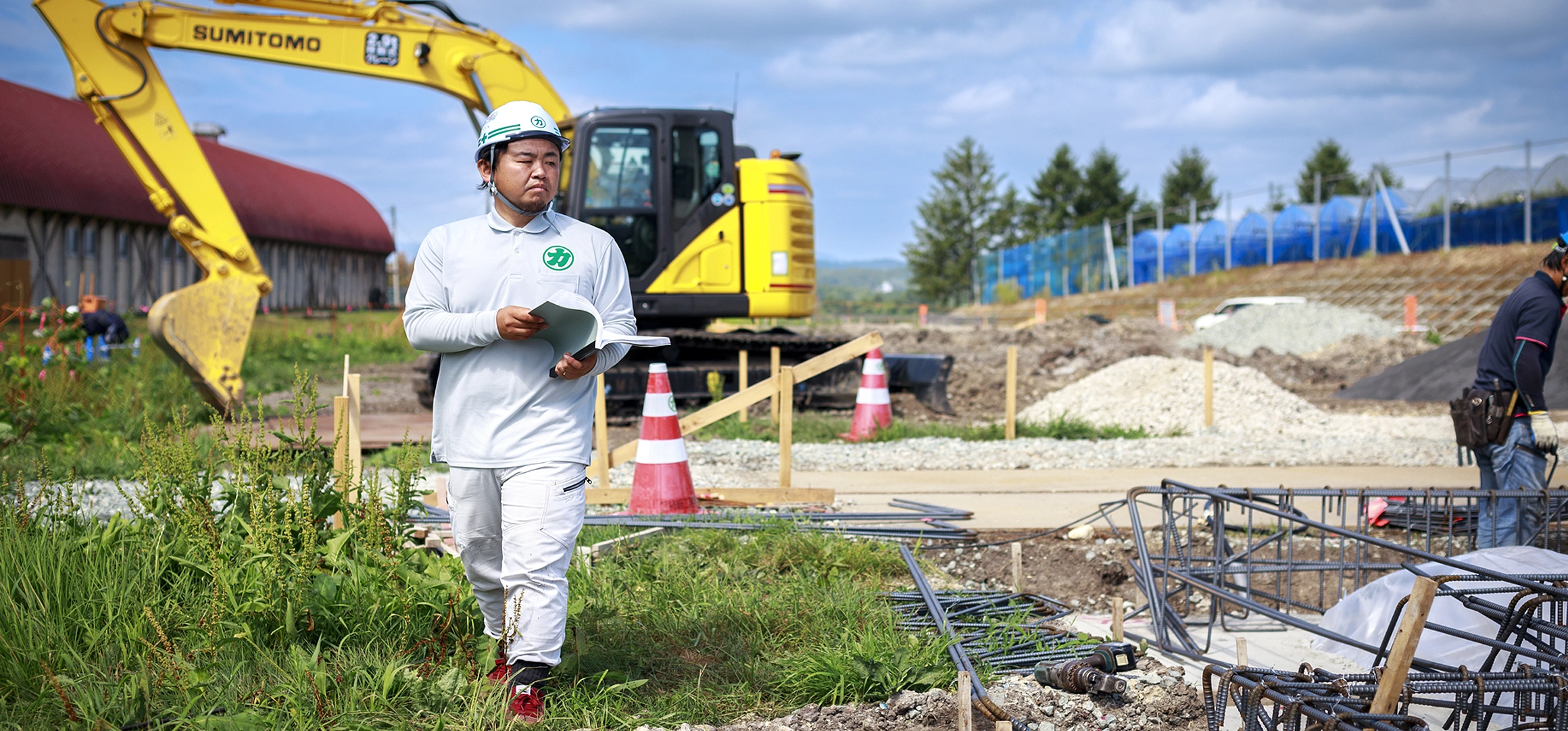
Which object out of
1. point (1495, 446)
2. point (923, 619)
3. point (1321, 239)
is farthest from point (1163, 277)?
point (923, 619)

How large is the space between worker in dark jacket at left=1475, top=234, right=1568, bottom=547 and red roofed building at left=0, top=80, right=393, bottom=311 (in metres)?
18.9

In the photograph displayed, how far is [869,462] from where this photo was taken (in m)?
9.67

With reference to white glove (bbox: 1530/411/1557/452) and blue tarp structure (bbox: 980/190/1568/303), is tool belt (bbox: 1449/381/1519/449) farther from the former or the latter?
blue tarp structure (bbox: 980/190/1568/303)

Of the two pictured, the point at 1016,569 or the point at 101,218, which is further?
the point at 101,218

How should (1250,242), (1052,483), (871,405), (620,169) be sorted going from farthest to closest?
(1250,242) → (620,169) → (871,405) → (1052,483)

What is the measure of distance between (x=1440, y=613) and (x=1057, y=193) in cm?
6426

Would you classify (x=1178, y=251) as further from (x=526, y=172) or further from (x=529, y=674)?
(x=529, y=674)

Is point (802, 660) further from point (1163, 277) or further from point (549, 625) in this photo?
point (1163, 277)

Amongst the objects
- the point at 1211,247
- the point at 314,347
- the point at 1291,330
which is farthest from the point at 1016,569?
the point at 1211,247

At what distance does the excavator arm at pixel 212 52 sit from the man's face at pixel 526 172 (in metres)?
8.36

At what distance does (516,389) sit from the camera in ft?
10.7

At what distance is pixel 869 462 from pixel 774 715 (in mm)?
6088

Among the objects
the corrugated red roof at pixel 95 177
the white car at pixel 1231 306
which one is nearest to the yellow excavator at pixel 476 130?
the corrugated red roof at pixel 95 177

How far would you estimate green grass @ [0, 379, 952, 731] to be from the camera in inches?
132
